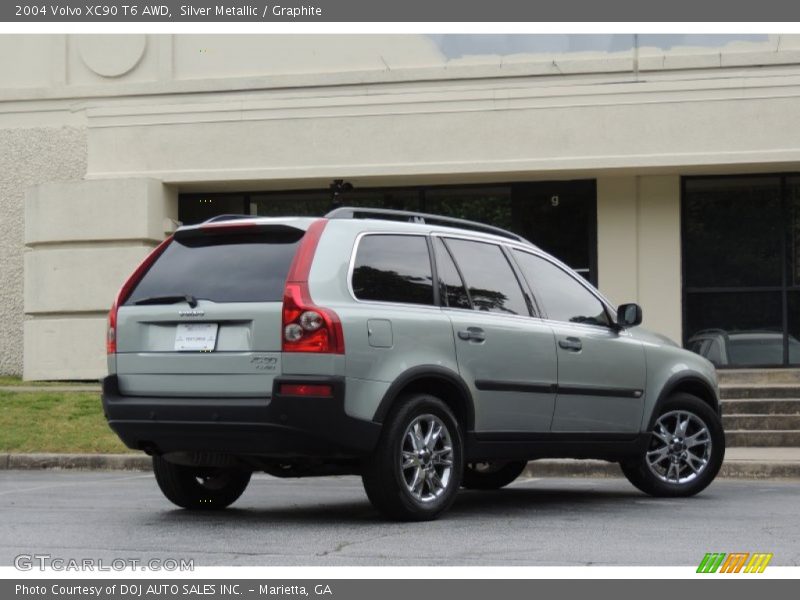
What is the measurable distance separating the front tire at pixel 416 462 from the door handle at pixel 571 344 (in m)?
1.18

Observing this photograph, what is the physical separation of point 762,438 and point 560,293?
6.14 m

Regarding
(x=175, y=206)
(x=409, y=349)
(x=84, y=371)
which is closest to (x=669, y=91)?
(x=175, y=206)

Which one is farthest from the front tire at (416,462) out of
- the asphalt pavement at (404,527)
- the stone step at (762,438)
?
the stone step at (762,438)

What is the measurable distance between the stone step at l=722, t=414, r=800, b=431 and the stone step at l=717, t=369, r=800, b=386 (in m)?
2.24

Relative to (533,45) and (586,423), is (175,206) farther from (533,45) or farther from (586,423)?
(586,423)

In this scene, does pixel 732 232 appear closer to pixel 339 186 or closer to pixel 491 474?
pixel 339 186

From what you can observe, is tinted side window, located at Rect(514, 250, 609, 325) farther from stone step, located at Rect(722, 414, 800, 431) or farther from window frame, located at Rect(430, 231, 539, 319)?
stone step, located at Rect(722, 414, 800, 431)

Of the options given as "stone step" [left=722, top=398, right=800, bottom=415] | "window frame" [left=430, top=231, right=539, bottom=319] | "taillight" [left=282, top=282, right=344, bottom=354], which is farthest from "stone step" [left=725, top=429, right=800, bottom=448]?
"taillight" [left=282, top=282, right=344, bottom=354]

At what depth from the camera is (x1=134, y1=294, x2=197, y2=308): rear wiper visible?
27.2ft

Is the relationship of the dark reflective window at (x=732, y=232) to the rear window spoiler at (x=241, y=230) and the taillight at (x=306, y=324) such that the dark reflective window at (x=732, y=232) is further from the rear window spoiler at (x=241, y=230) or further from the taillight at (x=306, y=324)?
the taillight at (x=306, y=324)

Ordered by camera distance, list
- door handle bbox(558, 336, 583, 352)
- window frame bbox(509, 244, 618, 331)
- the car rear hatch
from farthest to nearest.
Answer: window frame bbox(509, 244, 618, 331) → door handle bbox(558, 336, 583, 352) → the car rear hatch

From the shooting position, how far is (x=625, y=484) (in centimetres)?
1202

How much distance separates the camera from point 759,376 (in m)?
18.5

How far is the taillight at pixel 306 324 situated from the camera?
7855 millimetres
